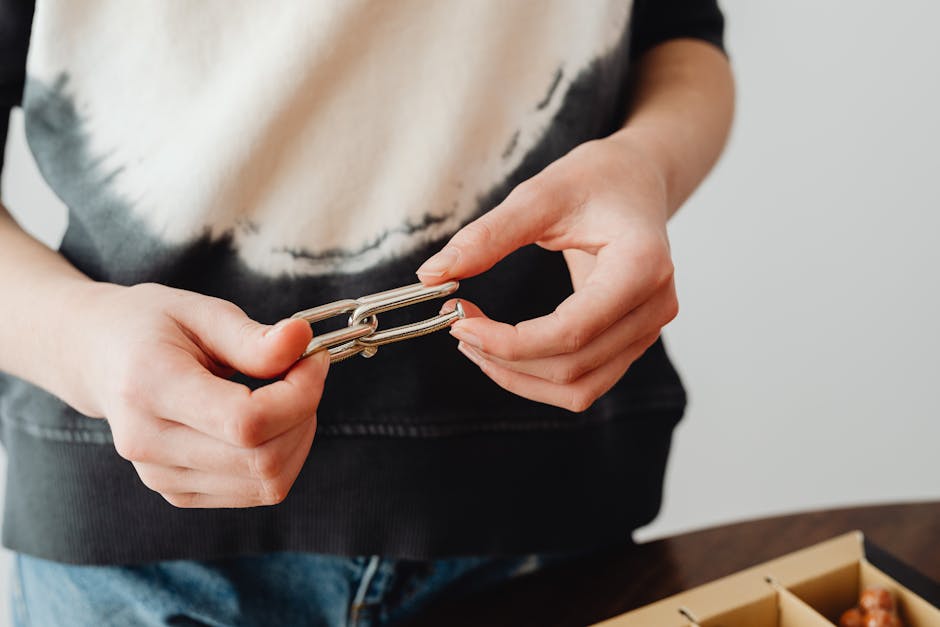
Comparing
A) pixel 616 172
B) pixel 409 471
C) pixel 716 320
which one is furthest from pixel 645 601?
pixel 716 320

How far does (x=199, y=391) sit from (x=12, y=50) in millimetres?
326

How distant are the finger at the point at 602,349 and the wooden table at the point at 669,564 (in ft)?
0.84

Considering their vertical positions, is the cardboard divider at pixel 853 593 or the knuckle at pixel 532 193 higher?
the knuckle at pixel 532 193

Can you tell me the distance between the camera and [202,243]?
0.55 metres

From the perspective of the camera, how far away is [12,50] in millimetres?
555

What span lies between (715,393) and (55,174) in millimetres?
1426

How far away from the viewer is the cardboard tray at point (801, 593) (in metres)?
0.60

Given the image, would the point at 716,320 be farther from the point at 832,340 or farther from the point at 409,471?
the point at 409,471

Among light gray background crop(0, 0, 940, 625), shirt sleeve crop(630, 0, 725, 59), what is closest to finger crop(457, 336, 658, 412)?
shirt sleeve crop(630, 0, 725, 59)

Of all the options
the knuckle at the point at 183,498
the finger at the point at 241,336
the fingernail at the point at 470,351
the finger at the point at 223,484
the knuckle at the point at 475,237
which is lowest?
the knuckle at the point at 183,498

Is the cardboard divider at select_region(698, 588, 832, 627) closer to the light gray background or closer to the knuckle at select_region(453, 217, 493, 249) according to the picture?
the knuckle at select_region(453, 217, 493, 249)

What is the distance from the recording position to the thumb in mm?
431

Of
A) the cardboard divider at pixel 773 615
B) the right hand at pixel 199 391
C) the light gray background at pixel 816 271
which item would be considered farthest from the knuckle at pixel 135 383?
the light gray background at pixel 816 271

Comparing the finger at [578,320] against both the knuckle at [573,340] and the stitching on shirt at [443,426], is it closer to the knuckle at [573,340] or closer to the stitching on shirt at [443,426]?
the knuckle at [573,340]
